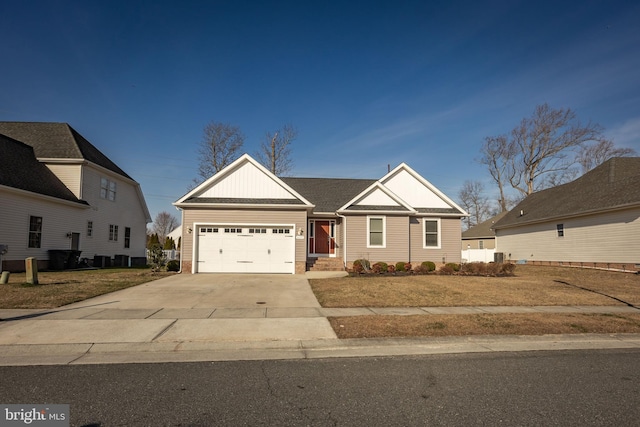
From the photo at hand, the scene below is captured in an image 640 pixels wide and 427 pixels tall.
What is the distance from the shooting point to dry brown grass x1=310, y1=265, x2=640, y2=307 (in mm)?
10352

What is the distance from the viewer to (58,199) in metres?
19.9

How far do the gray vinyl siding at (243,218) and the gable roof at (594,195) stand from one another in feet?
56.9

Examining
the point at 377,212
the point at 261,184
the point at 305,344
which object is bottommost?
the point at 305,344

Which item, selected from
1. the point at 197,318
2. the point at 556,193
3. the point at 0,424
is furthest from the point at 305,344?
the point at 556,193

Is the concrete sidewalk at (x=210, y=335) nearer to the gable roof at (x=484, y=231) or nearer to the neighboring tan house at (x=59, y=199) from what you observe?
the neighboring tan house at (x=59, y=199)

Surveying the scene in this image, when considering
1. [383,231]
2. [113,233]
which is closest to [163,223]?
[113,233]

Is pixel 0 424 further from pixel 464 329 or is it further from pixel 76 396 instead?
pixel 464 329

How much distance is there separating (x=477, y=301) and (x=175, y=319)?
8233 mm

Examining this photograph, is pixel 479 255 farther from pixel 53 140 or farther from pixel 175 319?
pixel 53 140

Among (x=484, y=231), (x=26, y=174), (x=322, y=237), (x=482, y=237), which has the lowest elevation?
(x=322, y=237)

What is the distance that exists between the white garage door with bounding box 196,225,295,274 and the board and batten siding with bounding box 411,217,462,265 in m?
7.68

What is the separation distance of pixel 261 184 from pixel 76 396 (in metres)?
14.7

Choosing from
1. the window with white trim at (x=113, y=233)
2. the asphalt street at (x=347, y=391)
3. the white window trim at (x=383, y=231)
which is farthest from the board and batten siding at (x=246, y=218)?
the asphalt street at (x=347, y=391)

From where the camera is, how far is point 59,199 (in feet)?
65.4
